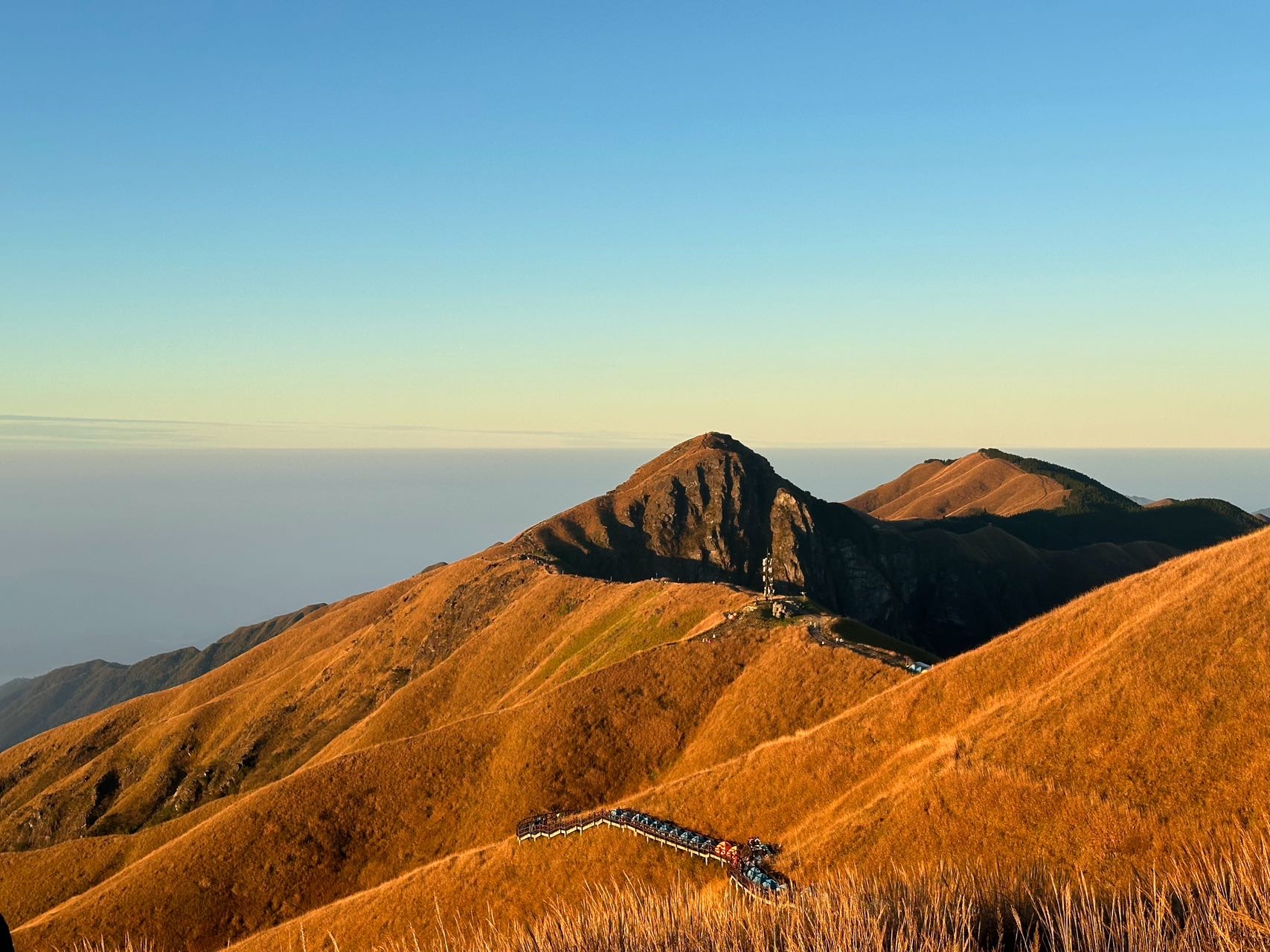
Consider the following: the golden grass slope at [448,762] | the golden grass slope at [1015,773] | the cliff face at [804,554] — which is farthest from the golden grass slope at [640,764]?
the cliff face at [804,554]

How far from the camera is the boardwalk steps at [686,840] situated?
34594 millimetres

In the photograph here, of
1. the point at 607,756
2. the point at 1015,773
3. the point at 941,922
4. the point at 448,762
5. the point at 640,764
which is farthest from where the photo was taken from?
the point at 448,762

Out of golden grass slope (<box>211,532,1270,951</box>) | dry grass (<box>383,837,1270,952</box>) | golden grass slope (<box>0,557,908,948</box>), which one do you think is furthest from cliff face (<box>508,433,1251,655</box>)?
dry grass (<box>383,837,1270,952</box>)

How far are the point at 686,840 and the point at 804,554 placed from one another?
128529 mm

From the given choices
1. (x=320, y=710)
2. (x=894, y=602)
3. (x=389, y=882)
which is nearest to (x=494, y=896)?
(x=389, y=882)

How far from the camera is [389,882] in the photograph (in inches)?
1972

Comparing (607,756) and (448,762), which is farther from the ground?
(607,756)

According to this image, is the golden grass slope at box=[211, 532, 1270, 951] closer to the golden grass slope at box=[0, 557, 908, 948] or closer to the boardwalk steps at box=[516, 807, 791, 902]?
the boardwalk steps at box=[516, 807, 791, 902]

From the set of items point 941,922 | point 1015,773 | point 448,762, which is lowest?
point 448,762

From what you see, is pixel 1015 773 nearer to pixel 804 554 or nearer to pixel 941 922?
pixel 941 922

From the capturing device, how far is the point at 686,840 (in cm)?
4141

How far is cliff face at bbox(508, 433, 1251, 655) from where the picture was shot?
544 ft

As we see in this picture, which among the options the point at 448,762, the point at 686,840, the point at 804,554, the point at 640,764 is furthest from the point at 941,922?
the point at 804,554

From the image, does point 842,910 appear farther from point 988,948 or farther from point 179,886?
point 179,886
